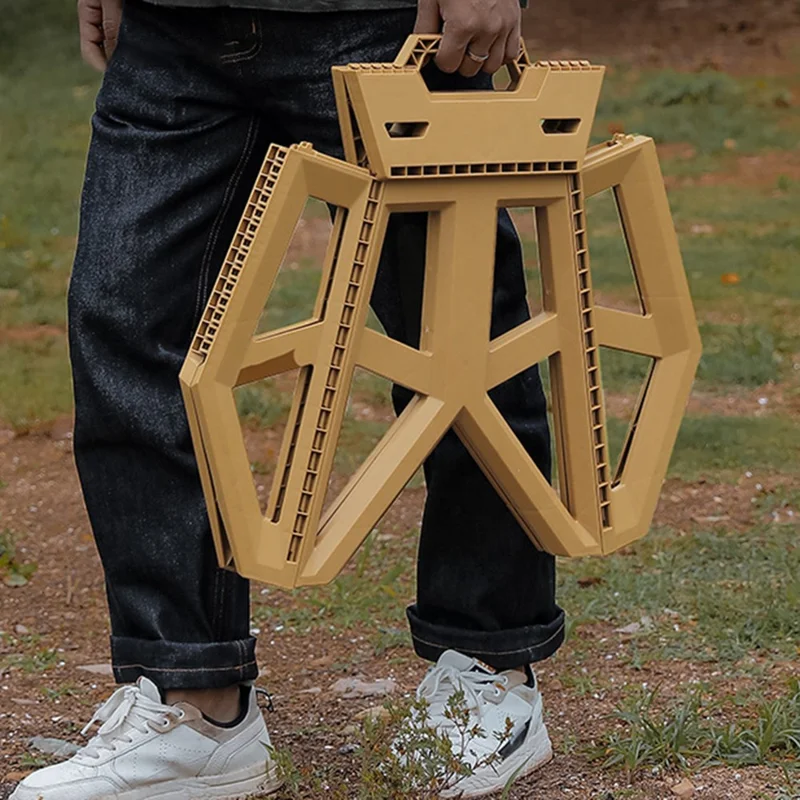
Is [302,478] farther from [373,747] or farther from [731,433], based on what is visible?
[731,433]

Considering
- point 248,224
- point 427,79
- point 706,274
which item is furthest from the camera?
point 706,274

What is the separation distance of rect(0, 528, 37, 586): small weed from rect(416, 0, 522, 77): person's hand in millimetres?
2037

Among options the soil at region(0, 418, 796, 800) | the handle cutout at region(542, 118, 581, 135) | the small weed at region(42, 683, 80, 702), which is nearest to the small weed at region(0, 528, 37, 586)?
the soil at region(0, 418, 796, 800)

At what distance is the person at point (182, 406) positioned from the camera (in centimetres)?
233

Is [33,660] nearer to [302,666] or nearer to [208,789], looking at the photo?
[302,666]

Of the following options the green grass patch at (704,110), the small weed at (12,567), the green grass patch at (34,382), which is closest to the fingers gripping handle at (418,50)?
the small weed at (12,567)

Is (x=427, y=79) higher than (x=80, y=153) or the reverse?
higher

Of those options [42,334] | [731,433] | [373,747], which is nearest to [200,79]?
[373,747]

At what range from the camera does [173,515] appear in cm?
241

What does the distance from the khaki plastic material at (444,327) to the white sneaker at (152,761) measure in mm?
420

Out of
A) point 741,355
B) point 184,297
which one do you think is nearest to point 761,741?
point 184,297

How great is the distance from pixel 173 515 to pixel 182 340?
253mm

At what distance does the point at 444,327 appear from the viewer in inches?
85.9

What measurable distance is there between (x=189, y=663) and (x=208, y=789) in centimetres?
21
